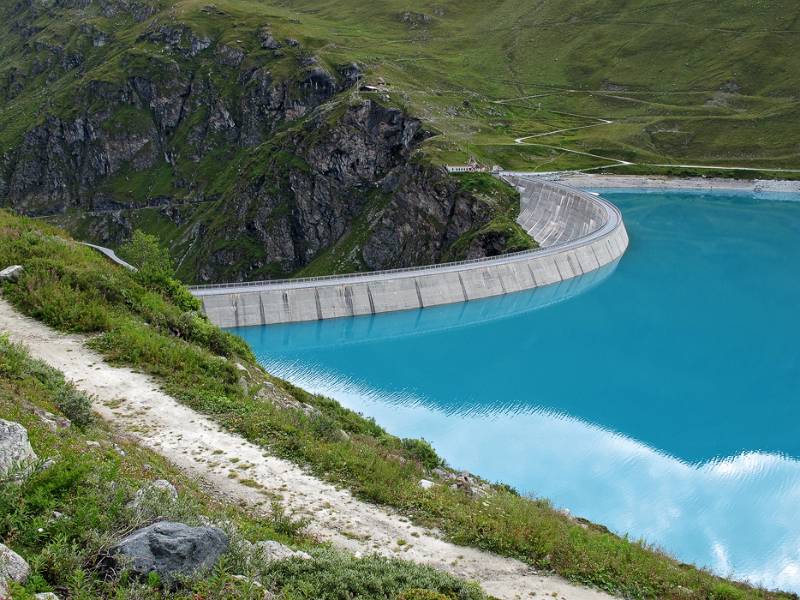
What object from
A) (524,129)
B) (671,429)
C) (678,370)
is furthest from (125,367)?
(524,129)

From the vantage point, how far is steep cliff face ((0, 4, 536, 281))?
117m

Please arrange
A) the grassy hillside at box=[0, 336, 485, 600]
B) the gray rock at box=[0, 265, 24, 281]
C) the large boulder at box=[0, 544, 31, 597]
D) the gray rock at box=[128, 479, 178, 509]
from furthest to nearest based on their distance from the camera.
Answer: the gray rock at box=[0, 265, 24, 281] < the gray rock at box=[128, 479, 178, 509] < the grassy hillside at box=[0, 336, 485, 600] < the large boulder at box=[0, 544, 31, 597]

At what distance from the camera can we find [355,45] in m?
200

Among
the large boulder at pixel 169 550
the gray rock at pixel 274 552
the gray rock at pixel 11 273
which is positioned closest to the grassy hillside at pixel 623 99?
the gray rock at pixel 11 273

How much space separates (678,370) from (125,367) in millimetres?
49477

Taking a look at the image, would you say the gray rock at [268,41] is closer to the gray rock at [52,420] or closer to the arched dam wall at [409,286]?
the arched dam wall at [409,286]

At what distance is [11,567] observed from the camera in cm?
886

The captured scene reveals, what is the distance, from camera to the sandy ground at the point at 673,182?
440 feet

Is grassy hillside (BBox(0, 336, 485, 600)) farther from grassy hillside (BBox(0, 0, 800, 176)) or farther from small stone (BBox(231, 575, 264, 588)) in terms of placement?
grassy hillside (BBox(0, 0, 800, 176))

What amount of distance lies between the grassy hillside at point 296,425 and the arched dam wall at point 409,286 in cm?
3423

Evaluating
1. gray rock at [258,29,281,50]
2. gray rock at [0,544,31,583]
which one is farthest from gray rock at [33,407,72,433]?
gray rock at [258,29,281,50]

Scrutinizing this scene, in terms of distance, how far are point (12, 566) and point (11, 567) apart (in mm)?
24

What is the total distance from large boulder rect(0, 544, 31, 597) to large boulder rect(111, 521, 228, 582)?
1289 mm

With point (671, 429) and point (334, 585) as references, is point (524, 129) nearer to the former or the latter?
point (671, 429)
